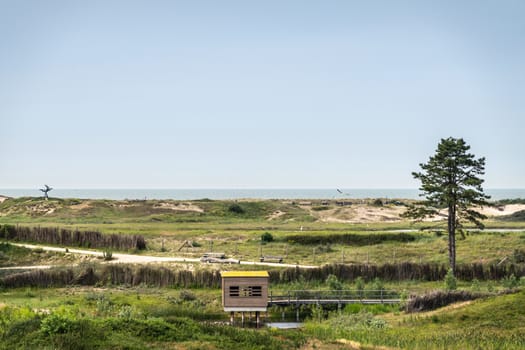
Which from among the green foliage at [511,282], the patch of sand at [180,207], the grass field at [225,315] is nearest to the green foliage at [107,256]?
the grass field at [225,315]

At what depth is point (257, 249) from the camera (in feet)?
211

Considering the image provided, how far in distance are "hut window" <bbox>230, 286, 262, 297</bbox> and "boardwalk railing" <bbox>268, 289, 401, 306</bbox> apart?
3990mm

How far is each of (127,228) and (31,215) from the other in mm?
23855

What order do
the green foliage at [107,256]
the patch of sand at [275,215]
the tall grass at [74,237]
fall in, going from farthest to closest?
the patch of sand at [275,215], the tall grass at [74,237], the green foliage at [107,256]

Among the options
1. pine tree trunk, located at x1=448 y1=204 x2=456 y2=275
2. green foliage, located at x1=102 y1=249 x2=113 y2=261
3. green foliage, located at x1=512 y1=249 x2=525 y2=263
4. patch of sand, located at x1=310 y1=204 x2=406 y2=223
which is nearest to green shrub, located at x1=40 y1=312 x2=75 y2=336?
green foliage, located at x1=102 y1=249 x2=113 y2=261

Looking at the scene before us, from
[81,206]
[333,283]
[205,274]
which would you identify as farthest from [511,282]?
[81,206]

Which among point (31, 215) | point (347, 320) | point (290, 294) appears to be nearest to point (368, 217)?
point (31, 215)

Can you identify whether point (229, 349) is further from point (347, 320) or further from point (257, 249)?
point (257, 249)

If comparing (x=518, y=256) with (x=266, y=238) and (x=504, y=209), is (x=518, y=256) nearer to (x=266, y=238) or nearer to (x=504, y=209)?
(x=266, y=238)

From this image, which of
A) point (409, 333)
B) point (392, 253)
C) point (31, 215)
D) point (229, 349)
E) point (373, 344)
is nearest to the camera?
point (229, 349)

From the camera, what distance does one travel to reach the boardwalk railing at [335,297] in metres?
43.6

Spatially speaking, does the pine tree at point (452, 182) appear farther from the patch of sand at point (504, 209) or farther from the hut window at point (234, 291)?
the patch of sand at point (504, 209)

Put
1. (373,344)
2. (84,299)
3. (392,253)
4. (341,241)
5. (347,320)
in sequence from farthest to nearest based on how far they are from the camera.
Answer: (341,241) → (392,253) → (84,299) → (347,320) → (373,344)

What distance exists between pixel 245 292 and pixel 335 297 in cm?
760
